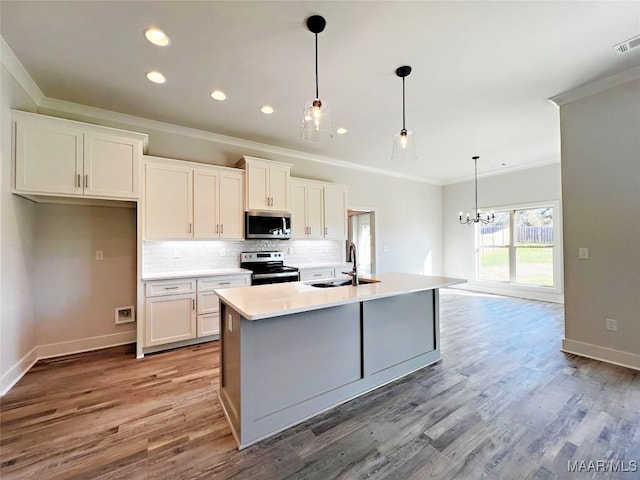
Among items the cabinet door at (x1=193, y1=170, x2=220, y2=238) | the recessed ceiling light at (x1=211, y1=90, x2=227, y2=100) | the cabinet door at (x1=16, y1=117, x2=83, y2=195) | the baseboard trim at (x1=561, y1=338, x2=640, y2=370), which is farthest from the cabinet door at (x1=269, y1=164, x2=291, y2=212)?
the baseboard trim at (x1=561, y1=338, x2=640, y2=370)

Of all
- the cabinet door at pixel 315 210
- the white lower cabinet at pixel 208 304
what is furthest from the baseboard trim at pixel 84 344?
the cabinet door at pixel 315 210

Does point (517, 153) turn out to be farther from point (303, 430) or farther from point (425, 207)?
point (303, 430)

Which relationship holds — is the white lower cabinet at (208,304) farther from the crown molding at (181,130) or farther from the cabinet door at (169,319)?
the crown molding at (181,130)

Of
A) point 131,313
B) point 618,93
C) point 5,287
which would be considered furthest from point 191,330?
point 618,93

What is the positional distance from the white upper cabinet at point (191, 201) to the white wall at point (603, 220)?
421cm

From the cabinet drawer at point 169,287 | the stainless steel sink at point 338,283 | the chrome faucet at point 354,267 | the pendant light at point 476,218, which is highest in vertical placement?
the pendant light at point 476,218

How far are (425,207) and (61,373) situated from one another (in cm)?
754

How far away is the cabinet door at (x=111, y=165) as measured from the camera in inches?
115

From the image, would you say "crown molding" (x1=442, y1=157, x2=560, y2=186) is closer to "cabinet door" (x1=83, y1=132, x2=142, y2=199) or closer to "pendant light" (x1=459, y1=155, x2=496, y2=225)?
"pendant light" (x1=459, y1=155, x2=496, y2=225)

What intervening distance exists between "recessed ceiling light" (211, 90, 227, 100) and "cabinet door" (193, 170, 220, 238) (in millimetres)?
1002

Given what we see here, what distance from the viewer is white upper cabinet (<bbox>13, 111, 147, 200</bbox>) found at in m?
2.62

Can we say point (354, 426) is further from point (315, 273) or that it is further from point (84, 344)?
point (84, 344)

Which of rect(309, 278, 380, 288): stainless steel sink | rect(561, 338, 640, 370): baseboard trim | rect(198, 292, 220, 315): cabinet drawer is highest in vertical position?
rect(309, 278, 380, 288): stainless steel sink

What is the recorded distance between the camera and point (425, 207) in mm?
7422
